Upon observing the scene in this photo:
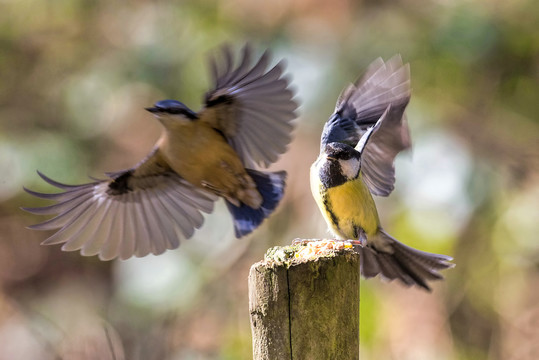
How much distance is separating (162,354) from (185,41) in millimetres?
2848

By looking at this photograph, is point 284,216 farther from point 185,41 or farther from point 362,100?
point 362,100

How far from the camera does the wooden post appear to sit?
233 centimetres

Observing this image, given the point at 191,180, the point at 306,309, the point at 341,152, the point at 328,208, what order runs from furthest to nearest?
the point at 191,180 → the point at 328,208 → the point at 341,152 → the point at 306,309

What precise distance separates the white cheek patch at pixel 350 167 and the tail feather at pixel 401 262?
472 mm

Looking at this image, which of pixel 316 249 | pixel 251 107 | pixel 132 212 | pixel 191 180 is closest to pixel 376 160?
pixel 251 107

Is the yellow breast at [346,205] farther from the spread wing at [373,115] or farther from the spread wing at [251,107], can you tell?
the spread wing at [251,107]

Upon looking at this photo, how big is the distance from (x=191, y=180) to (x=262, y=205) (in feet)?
1.45

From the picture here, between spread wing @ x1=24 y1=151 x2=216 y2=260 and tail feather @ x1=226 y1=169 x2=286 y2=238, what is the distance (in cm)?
20

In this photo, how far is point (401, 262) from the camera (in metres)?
3.76

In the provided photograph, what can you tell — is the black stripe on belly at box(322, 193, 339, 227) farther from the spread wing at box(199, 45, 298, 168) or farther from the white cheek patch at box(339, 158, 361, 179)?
the spread wing at box(199, 45, 298, 168)

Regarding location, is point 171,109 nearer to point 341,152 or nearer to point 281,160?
point 341,152

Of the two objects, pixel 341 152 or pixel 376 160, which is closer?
pixel 341 152

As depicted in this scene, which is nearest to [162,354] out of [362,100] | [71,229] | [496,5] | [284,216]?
[284,216]

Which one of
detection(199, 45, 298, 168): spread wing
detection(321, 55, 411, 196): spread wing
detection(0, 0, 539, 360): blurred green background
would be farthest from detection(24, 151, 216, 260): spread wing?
detection(0, 0, 539, 360): blurred green background
